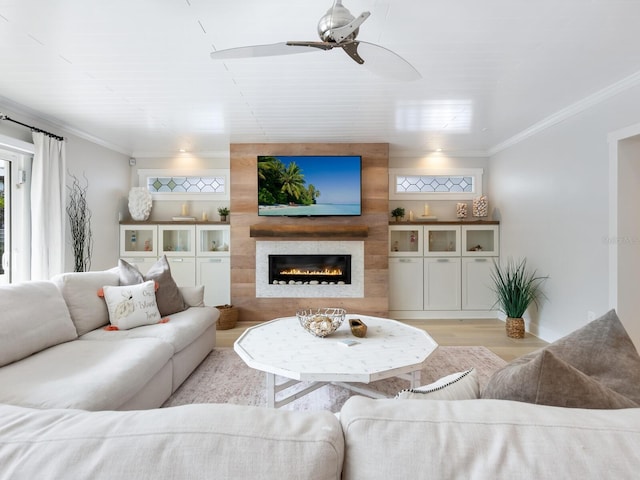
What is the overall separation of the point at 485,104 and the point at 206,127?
2929 mm

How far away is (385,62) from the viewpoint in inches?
72.1

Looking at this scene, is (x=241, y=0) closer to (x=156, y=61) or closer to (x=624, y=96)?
(x=156, y=61)

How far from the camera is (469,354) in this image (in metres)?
3.25

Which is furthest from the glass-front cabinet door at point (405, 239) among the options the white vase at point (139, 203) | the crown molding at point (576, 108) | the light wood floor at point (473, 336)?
the white vase at point (139, 203)

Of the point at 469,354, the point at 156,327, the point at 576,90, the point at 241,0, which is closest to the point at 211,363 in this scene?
the point at 156,327

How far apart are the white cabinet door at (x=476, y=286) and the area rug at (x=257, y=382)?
1.38 m

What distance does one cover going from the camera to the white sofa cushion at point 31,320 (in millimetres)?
1806

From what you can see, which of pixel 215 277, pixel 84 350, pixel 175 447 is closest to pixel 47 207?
pixel 215 277

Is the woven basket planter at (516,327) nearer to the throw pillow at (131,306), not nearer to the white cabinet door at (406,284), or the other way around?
the white cabinet door at (406,284)

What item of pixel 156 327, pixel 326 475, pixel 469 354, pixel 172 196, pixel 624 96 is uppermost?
pixel 624 96

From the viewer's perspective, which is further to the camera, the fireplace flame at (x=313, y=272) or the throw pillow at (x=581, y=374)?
the fireplace flame at (x=313, y=272)

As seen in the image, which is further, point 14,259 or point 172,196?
point 172,196

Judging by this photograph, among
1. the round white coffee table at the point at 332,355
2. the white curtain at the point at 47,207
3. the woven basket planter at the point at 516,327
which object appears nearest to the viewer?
the round white coffee table at the point at 332,355

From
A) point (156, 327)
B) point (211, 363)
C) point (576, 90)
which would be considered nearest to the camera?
point (156, 327)
